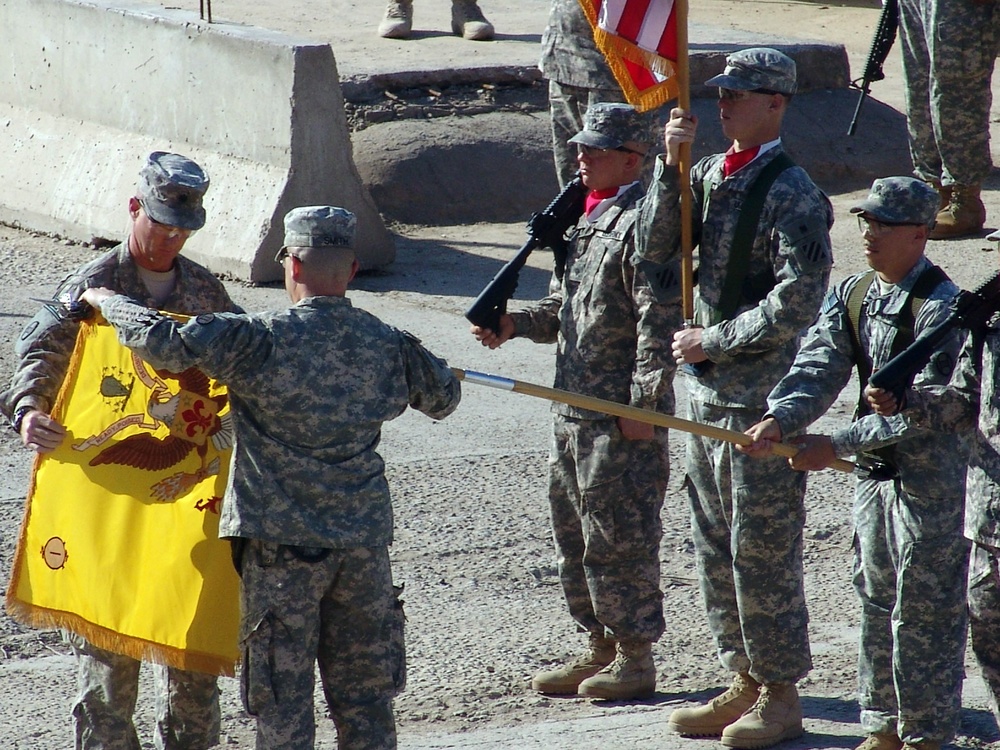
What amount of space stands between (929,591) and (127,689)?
8.12ft

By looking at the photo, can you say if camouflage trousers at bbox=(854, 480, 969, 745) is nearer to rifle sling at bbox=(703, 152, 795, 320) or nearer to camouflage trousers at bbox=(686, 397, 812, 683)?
camouflage trousers at bbox=(686, 397, 812, 683)

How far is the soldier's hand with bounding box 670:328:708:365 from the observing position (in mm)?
5523

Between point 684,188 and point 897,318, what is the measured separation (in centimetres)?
94

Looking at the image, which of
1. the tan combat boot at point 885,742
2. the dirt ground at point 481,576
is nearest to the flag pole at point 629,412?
the tan combat boot at point 885,742

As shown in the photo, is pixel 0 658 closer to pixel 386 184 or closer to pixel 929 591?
pixel 929 591

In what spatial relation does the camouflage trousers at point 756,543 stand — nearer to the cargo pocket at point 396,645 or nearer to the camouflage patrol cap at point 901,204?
the camouflage patrol cap at point 901,204

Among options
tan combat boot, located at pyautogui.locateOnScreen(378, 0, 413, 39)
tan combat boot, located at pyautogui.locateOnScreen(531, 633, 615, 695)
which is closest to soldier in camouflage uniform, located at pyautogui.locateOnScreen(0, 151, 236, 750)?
tan combat boot, located at pyautogui.locateOnScreen(531, 633, 615, 695)

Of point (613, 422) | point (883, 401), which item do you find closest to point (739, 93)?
point (613, 422)

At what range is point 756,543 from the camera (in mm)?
5488

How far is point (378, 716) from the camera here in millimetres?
4863

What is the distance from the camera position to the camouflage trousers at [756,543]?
548 cm

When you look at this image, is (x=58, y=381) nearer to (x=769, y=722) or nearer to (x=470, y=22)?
(x=769, y=722)

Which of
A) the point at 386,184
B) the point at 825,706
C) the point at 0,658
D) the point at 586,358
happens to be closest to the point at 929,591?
the point at 825,706

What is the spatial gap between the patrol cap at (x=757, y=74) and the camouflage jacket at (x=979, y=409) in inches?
47.0
